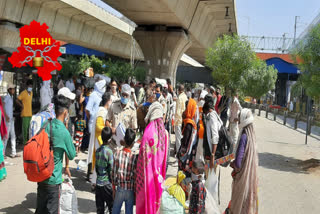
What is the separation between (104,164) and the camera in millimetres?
4371

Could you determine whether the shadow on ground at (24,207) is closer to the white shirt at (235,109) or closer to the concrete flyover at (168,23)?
the white shirt at (235,109)

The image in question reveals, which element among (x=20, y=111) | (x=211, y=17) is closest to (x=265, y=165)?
(x=20, y=111)

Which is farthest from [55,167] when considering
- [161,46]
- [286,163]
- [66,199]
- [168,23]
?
[161,46]

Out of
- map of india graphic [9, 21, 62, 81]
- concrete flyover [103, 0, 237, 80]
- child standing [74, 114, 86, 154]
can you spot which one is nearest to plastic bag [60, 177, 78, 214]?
child standing [74, 114, 86, 154]

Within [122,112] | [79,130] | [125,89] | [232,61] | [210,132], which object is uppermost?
[232,61]

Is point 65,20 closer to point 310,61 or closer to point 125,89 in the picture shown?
point 310,61

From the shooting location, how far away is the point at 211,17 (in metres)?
29.6

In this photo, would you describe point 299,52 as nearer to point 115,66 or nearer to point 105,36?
point 115,66

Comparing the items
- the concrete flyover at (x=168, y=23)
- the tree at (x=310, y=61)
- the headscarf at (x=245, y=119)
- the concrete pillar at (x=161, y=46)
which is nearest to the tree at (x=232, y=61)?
the concrete flyover at (x=168, y=23)

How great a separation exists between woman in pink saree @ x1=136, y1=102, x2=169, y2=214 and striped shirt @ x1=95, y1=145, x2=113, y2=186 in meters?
0.37

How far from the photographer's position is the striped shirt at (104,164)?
4.34 m

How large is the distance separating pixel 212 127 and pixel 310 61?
598 cm

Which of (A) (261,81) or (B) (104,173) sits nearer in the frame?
(B) (104,173)

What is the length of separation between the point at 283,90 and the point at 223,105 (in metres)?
40.5
